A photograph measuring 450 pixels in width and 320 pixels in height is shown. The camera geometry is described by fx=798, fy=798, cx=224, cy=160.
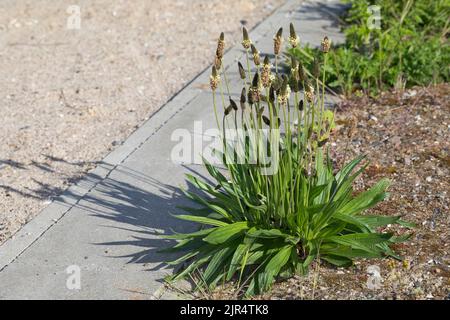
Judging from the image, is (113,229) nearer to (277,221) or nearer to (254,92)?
(277,221)

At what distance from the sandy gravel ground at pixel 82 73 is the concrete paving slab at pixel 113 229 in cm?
20

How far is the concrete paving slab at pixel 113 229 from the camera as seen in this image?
4297 millimetres

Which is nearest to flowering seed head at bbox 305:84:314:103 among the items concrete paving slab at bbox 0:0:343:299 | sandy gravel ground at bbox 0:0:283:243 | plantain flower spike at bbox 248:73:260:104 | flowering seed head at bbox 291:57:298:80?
flowering seed head at bbox 291:57:298:80

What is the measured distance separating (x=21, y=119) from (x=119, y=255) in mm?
2373

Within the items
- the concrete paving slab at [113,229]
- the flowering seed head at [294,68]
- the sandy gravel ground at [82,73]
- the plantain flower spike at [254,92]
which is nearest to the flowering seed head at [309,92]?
the flowering seed head at [294,68]

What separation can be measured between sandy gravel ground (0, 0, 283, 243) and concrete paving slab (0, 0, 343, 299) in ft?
0.65

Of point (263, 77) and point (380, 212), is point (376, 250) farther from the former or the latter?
point (263, 77)

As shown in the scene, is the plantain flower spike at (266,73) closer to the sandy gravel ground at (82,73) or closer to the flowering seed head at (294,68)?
the flowering seed head at (294,68)

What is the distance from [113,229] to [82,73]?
287 cm

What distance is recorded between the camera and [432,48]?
671 cm

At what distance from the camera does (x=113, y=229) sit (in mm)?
4816

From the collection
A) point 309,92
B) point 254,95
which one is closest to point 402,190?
point 309,92

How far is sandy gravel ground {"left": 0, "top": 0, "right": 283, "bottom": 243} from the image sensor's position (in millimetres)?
5707

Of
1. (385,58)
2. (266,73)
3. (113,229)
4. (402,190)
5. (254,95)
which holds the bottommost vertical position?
(113,229)
